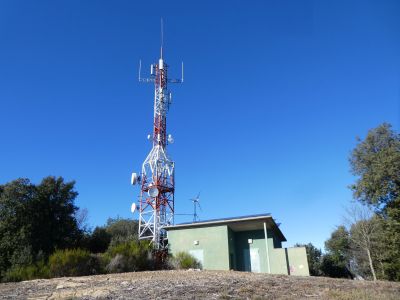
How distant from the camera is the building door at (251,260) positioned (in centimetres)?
2208

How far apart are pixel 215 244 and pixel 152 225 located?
27.9 ft

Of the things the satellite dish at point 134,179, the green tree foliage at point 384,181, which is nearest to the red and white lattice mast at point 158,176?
the satellite dish at point 134,179

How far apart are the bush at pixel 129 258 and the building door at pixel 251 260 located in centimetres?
676

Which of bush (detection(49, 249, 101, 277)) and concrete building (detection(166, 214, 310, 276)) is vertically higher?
concrete building (detection(166, 214, 310, 276))

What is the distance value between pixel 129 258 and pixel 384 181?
1910 centimetres

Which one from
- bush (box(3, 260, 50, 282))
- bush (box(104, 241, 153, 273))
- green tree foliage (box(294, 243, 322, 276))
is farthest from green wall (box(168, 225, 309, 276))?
green tree foliage (box(294, 243, 322, 276))

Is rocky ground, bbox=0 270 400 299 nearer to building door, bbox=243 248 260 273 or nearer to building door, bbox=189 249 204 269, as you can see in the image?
building door, bbox=189 249 204 269

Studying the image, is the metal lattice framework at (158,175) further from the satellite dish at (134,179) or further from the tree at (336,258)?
the tree at (336,258)

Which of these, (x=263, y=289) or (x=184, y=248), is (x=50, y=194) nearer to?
(x=184, y=248)

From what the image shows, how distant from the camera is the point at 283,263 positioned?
68.1ft

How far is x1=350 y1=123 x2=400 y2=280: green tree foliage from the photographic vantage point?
25953 millimetres

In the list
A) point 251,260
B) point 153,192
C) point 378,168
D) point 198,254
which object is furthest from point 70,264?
point 378,168

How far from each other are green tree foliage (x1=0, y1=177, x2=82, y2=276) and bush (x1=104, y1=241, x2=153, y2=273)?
6.78 metres

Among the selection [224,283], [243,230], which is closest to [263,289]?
[224,283]
